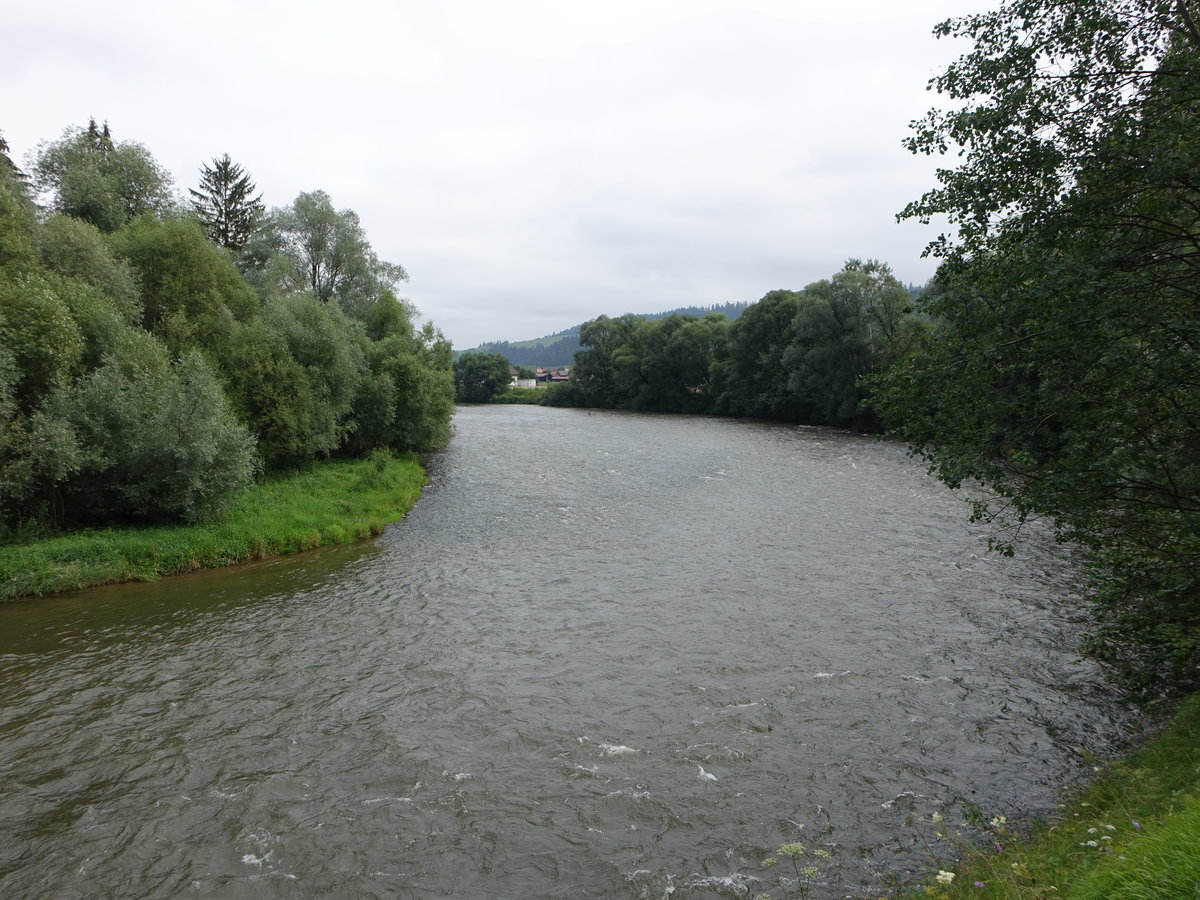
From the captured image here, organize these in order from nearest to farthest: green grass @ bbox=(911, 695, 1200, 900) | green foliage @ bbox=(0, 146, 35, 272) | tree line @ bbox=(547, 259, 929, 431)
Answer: green grass @ bbox=(911, 695, 1200, 900), green foliage @ bbox=(0, 146, 35, 272), tree line @ bbox=(547, 259, 929, 431)

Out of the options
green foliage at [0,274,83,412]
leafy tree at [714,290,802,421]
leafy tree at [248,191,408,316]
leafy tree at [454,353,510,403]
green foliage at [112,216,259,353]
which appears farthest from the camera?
leafy tree at [454,353,510,403]

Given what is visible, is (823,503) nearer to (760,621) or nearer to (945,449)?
(760,621)

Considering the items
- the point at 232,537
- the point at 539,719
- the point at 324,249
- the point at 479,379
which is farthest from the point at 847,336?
the point at 479,379

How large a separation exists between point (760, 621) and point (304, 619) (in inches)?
464

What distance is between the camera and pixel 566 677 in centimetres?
1413

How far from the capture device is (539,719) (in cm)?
1248

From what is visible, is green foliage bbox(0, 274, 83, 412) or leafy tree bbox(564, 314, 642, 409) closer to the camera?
green foliage bbox(0, 274, 83, 412)

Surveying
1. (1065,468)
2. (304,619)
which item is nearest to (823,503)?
(1065,468)

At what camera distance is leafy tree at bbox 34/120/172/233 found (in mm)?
35656

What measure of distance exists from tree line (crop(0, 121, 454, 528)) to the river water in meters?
3.94

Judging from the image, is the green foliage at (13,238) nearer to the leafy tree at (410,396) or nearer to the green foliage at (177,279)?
the green foliage at (177,279)

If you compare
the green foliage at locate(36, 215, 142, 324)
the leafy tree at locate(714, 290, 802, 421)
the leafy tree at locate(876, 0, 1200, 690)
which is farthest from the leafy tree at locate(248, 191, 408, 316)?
the leafy tree at locate(876, 0, 1200, 690)

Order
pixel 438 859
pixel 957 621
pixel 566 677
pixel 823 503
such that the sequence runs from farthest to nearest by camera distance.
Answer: pixel 823 503 < pixel 957 621 < pixel 566 677 < pixel 438 859

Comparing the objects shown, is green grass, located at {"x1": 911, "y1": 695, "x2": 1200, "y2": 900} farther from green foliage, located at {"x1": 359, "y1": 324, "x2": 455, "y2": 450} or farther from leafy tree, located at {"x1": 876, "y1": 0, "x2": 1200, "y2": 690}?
green foliage, located at {"x1": 359, "y1": 324, "x2": 455, "y2": 450}
